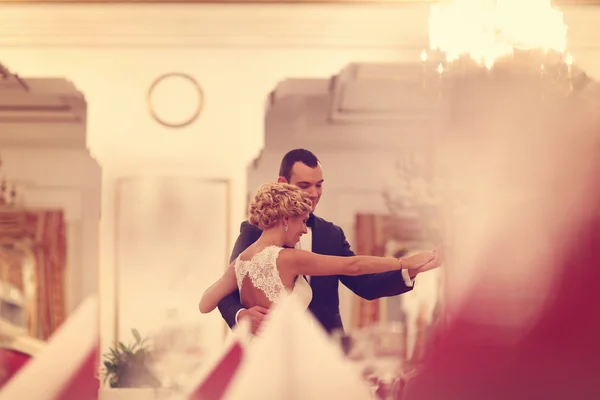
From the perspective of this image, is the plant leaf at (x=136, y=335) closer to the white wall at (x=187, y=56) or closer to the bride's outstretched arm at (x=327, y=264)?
the white wall at (x=187, y=56)

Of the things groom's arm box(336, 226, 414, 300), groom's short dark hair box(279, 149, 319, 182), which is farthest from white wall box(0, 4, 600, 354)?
groom's arm box(336, 226, 414, 300)

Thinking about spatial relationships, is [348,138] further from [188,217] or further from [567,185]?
[567,185]

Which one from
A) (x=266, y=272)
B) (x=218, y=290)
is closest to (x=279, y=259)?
(x=266, y=272)

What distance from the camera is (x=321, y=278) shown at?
10.1ft

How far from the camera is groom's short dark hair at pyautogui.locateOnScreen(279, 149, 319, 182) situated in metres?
3.57

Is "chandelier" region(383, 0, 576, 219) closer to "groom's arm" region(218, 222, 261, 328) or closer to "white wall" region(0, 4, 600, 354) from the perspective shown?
"white wall" region(0, 4, 600, 354)

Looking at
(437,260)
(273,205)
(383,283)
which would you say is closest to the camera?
(437,260)

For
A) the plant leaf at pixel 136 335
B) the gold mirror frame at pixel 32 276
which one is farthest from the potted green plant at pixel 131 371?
Answer: the gold mirror frame at pixel 32 276

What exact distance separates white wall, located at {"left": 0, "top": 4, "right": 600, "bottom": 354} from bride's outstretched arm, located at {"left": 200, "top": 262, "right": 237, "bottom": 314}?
1.95ft

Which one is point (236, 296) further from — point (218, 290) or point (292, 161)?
point (292, 161)

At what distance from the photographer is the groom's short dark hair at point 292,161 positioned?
11.7 feet

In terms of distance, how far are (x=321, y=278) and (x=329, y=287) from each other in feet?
0.18

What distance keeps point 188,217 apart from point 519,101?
133 inches

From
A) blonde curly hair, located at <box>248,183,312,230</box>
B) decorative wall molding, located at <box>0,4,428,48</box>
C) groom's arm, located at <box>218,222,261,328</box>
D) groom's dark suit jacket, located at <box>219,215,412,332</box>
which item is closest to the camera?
blonde curly hair, located at <box>248,183,312,230</box>
